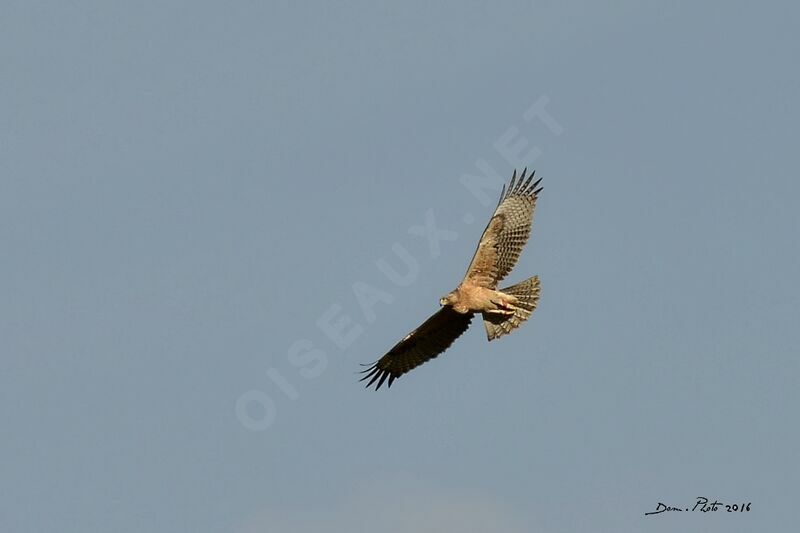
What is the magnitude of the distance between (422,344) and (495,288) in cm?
226

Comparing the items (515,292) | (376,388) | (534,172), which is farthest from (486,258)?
(376,388)

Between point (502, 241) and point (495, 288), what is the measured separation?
817mm

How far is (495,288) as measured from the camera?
23.6 metres

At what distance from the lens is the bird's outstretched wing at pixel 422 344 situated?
24531mm

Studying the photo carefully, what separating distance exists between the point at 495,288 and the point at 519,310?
22.9 inches

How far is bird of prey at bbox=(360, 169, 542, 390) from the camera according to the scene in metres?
23.4

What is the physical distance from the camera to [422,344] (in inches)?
994

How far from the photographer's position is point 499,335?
2336 centimetres

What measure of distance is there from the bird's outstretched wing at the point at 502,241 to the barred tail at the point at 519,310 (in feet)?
1.36

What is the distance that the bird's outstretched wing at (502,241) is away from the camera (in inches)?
926

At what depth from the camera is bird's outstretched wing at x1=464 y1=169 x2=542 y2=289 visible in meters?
23.5

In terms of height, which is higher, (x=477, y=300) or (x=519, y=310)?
(x=519, y=310)

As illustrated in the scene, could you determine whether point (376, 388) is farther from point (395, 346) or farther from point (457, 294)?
point (457, 294)

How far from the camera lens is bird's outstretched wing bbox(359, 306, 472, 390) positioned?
24.5 meters
